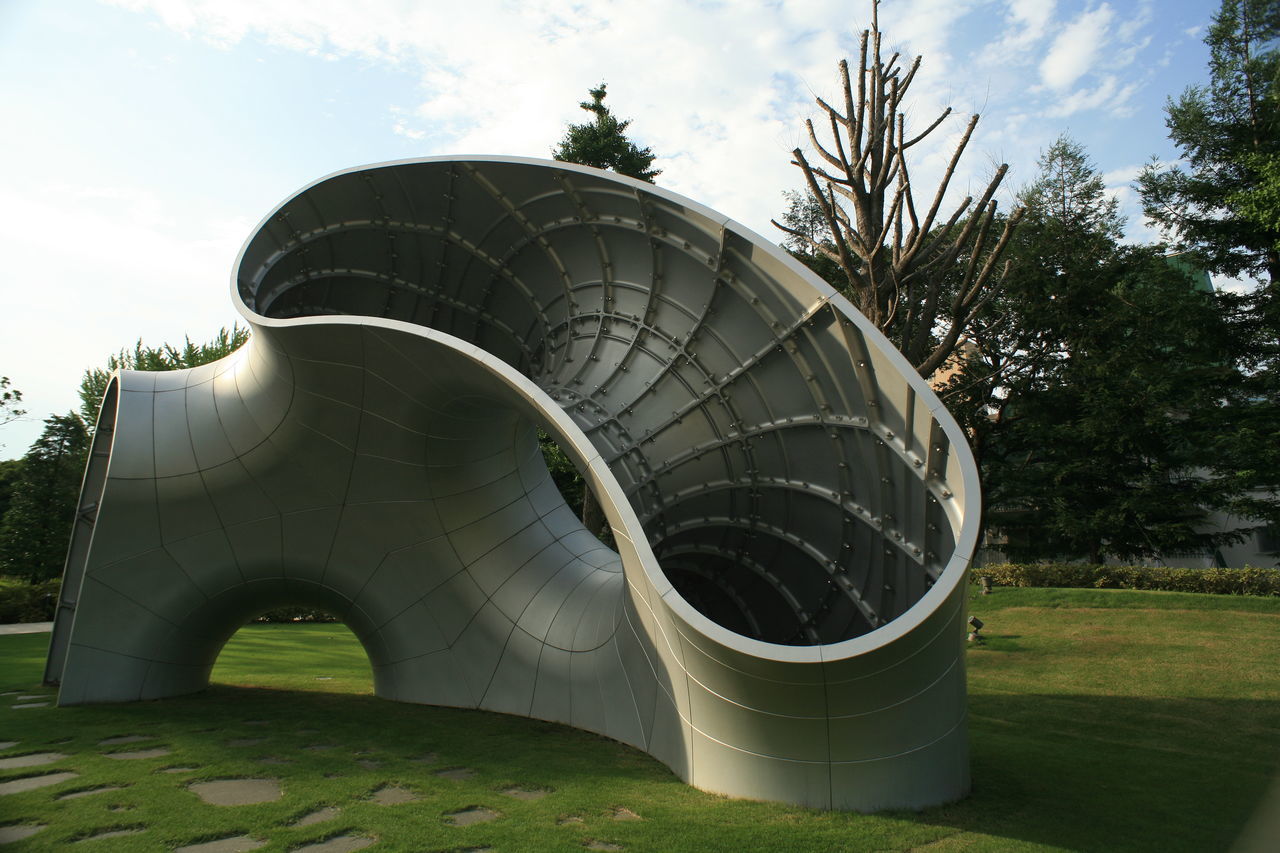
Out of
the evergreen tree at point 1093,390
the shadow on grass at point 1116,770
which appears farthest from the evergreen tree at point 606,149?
the shadow on grass at point 1116,770

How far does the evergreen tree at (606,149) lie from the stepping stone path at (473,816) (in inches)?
1044

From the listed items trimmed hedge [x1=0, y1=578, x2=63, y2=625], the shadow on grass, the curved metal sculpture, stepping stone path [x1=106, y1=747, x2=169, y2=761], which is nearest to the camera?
the shadow on grass

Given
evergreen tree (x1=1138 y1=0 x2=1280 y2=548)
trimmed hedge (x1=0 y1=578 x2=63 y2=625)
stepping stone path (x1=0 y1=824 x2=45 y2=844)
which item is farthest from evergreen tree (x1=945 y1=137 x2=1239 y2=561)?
trimmed hedge (x1=0 y1=578 x2=63 y2=625)

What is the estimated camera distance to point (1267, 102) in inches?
1011

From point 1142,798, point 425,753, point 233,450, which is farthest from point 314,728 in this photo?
point 1142,798

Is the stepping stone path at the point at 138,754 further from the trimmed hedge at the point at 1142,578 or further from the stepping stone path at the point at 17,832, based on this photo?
the trimmed hedge at the point at 1142,578

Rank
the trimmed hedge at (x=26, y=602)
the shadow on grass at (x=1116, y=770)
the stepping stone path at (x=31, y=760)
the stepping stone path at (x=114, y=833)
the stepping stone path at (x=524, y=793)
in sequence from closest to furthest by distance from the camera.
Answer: the stepping stone path at (x=114, y=833)
the shadow on grass at (x=1116, y=770)
the stepping stone path at (x=524, y=793)
the stepping stone path at (x=31, y=760)
the trimmed hedge at (x=26, y=602)

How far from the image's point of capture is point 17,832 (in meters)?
6.31

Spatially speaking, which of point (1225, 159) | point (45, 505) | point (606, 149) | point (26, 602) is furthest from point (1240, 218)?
point (45, 505)

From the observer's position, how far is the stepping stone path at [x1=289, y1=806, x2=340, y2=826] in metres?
6.61

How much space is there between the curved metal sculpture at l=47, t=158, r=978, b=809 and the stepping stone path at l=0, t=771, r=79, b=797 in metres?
4.81

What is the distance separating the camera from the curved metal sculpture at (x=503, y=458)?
10.2 metres

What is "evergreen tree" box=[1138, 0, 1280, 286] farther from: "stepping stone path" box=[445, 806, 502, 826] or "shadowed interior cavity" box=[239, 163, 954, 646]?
"stepping stone path" box=[445, 806, 502, 826]

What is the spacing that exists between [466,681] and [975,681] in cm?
1025
